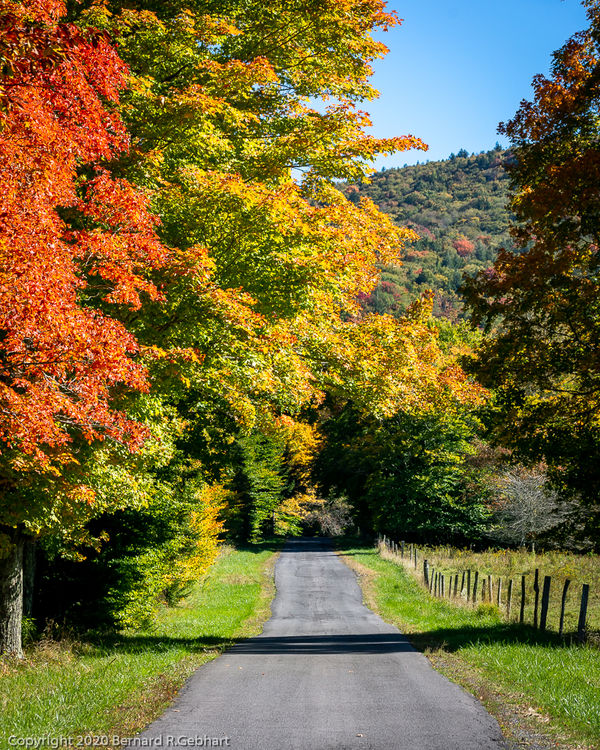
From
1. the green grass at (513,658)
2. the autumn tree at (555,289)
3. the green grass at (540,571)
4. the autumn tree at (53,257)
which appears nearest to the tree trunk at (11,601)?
the autumn tree at (53,257)

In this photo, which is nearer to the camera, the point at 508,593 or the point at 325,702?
the point at 325,702

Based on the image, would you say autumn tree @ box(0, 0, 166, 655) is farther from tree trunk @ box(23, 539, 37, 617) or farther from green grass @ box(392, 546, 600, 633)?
green grass @ box(392, 546, 600, 633)

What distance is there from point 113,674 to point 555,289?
1168 cm

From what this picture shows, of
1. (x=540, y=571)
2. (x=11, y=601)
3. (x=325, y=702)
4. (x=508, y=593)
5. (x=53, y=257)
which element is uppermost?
(x=53, y=257)

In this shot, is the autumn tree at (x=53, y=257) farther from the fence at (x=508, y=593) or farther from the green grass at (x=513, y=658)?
the fence at (x=508, y=593)

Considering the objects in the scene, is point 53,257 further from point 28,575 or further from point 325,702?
point 28,575

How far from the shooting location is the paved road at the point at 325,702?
6480 millimetres

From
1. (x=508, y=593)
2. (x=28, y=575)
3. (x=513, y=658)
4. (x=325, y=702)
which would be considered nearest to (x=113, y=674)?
(x=325, y=702)

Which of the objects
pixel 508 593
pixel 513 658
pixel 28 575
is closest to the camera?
pixel 513 658

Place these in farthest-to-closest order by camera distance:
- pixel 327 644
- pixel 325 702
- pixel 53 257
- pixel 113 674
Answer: pixel 327 644, pixel 113 674, pixel 325 702, pixel 53 257

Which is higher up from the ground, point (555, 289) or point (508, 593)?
point (555, 289)

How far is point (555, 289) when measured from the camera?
13797 millimetres

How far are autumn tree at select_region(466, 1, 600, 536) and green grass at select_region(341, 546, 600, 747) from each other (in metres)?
3.74

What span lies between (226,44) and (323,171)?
3292 millimetres
